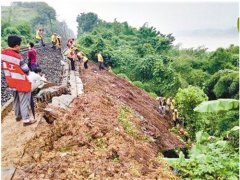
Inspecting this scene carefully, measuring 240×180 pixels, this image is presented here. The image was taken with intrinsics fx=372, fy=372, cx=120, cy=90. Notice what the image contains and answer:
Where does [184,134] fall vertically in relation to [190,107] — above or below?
below

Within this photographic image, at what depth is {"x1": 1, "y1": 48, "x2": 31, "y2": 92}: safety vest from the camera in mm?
6184

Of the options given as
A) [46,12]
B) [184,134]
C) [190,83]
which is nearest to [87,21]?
[46,12]

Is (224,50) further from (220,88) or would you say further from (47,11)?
(47,11)

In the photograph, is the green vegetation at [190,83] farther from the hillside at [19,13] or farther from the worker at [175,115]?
the hillside at [19,13]

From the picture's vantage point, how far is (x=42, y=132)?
23.3 feet

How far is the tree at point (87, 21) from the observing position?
67.4 metres

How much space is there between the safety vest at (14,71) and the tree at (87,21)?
201ft

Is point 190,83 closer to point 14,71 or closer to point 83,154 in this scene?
point 83,154

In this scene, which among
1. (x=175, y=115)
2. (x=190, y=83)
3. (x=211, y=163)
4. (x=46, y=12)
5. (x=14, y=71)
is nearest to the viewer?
(x=211, y=163)

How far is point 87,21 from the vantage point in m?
67.6

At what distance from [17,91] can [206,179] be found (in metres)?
3.58

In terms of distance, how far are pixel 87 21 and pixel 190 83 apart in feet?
127

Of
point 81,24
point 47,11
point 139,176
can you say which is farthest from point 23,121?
point 47,11

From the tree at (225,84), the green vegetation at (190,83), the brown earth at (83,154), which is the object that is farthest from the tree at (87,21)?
the brown earth at (83,154)
